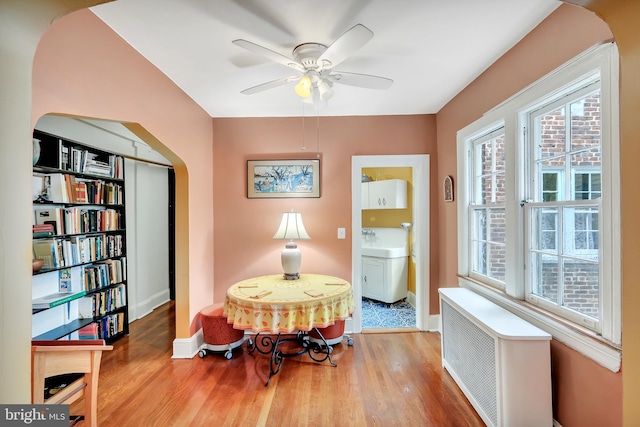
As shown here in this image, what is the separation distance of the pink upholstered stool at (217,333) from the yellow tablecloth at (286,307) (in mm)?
333

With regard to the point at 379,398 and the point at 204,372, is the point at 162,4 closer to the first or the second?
the point at 204,372

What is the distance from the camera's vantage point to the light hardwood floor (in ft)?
5.94

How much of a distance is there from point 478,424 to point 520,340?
69 centimetres

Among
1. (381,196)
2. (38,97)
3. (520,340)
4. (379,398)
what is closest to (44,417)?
(38,97)

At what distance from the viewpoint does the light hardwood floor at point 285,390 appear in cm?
181

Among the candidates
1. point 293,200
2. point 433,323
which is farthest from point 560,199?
point 293,200

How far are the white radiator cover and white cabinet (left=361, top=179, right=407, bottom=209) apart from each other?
2.28m

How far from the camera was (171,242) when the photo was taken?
14.3 ft

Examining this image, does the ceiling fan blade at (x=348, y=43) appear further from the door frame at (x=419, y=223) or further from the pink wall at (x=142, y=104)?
the door frame at (x=419, y=223)

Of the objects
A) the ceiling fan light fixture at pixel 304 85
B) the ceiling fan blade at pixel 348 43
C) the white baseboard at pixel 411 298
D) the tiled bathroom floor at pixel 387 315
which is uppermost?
the ceiling fan blade at pixel 348 43

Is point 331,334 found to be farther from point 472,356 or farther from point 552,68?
point 552,68

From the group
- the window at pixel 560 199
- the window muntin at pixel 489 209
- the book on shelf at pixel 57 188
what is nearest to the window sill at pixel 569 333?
the window at pixel 560 199

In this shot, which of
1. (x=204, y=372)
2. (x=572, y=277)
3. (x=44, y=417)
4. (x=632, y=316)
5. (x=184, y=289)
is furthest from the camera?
(x=184, y=289)

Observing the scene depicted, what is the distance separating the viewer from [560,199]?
1588 millimetres
